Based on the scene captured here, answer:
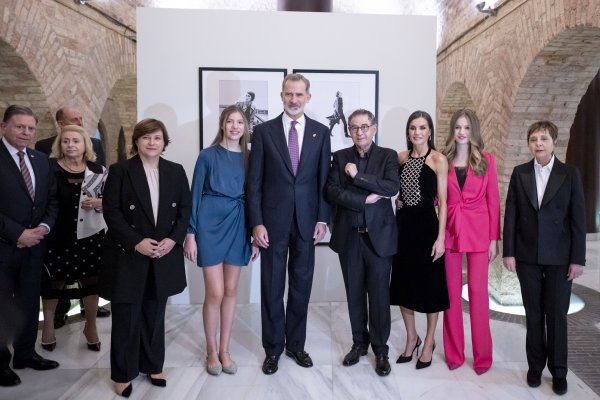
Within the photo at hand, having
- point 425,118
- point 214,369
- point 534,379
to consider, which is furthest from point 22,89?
point 534,379

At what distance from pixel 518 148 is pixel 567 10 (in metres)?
1.48

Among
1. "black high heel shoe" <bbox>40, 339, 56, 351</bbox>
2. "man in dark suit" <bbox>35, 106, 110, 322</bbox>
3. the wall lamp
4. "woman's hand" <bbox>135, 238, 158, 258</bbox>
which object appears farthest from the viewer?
the wall lamp

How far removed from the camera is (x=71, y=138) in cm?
320

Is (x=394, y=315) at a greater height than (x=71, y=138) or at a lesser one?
lesser

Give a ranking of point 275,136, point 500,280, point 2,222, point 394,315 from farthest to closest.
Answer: point 500,280 < point 394,315 < point 275,136 < point 2,222

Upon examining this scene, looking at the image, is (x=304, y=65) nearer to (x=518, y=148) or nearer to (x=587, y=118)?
(x=518, y=148)

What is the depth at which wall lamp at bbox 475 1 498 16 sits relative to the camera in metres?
5.36

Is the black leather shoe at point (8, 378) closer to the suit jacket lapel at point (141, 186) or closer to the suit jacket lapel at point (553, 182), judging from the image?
the suit jacket lapel at point (141, 186)

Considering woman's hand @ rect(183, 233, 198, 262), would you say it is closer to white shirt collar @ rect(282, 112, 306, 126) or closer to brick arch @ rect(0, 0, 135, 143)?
white shirt collar @ rect(282, 112, 306, 126)

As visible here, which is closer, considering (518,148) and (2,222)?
(2,222)

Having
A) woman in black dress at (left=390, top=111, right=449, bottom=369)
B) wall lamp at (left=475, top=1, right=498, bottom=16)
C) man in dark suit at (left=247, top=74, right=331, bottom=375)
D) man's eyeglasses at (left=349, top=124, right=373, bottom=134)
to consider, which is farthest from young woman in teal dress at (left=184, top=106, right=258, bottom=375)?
wall lamp at (left=475, top=1, right=498, bottom=16)

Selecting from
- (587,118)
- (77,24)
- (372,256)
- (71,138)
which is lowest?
(372,256)

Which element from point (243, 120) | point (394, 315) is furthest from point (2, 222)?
point (394, 315)

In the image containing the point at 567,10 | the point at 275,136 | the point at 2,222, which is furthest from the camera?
the point at 567,10
